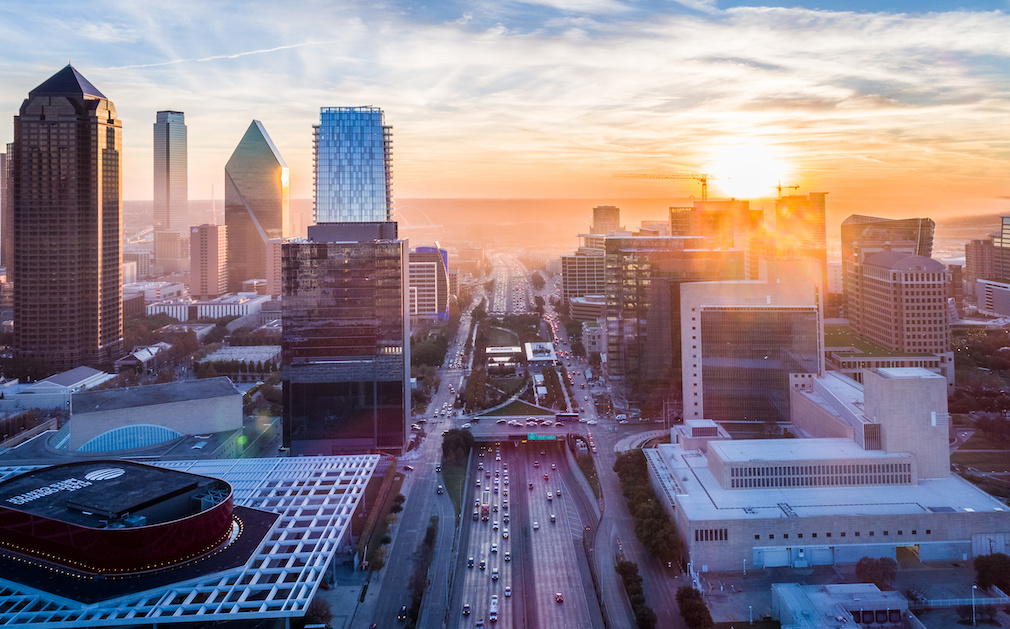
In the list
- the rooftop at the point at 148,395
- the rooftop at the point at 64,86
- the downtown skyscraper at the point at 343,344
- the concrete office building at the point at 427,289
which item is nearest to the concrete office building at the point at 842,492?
the downtown skyscraper at the point at 343,344

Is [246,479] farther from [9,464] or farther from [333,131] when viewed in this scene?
[333,131]

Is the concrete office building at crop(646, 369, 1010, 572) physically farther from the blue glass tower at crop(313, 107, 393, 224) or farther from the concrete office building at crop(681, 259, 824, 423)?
the blue glass tower at crop(313, 107, 393, 224)

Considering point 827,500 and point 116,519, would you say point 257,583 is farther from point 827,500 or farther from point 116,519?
point 827,500

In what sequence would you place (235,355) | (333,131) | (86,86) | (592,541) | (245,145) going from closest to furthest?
(592,541)
(333,131)
(86,86)
(235,355)
(245,145)

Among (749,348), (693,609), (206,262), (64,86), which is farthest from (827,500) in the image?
(206,262)

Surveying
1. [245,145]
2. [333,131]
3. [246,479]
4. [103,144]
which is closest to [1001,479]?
A: [246,479]

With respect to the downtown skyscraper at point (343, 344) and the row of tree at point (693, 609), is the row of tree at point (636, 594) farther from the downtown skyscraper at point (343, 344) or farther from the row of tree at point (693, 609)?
the downtown skyscraper at point (343, 344)
